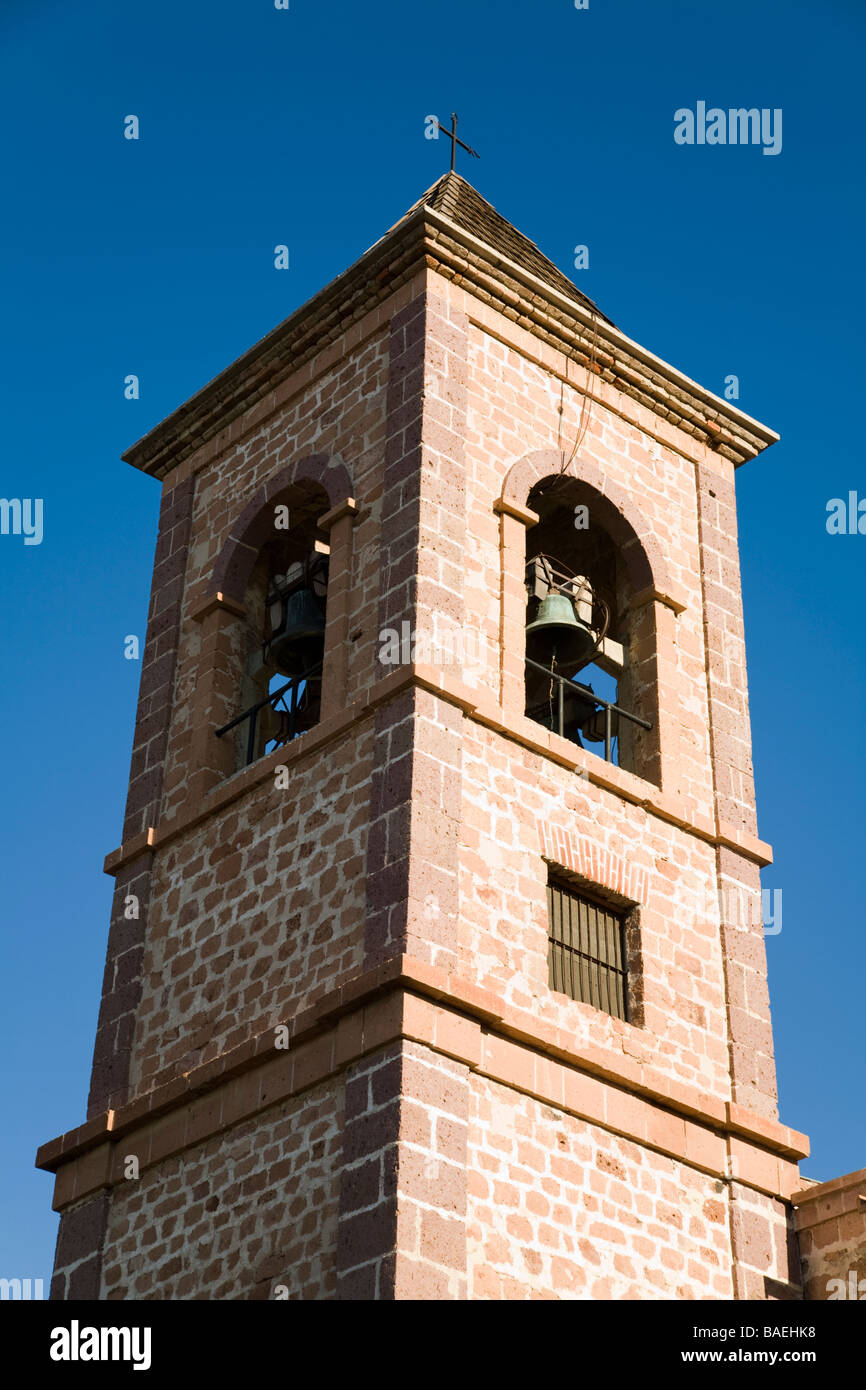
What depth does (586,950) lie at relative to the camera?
1585cm

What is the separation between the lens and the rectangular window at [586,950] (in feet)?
51.1

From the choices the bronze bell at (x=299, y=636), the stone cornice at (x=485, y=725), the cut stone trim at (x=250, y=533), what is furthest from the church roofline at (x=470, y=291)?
the stone cornice at (x=485, y=725)

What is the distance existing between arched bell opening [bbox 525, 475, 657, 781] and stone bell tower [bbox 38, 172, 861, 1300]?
40 mm

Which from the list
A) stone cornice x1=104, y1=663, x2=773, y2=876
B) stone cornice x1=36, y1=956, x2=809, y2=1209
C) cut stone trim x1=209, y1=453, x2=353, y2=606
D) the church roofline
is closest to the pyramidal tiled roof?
the church roofline

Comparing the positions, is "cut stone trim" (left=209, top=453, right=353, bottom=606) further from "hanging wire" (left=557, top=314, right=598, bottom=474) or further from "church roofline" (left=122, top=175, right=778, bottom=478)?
"hanging wire" (left=557, top=314, right=598, bottom=474)

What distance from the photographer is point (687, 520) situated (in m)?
19.3

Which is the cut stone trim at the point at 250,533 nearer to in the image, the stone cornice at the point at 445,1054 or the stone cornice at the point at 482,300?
the stone cornice at the point at 482,300

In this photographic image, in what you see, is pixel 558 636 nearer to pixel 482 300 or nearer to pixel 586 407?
pixel 586 407

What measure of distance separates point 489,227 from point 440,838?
714cm

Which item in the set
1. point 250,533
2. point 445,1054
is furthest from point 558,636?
point 445,1054

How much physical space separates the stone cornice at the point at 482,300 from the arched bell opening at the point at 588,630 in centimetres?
135
